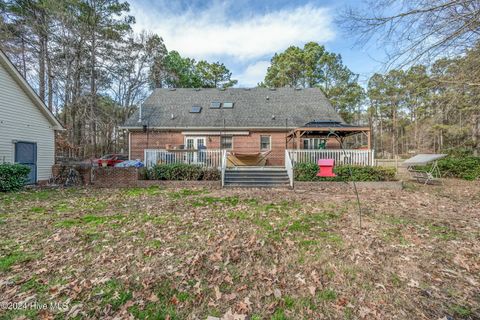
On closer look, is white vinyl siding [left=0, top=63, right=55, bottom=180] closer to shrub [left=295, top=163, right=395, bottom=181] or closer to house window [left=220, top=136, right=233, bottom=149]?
house window [left=220, top=136, right=233, bottom=149]

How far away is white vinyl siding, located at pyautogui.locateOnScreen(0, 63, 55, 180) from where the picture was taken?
9625mm

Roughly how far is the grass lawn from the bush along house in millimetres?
5142

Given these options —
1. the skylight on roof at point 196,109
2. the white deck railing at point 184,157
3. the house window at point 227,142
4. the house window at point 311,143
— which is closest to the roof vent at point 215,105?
the skylight on roof at point 196,109

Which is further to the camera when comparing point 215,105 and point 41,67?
point 41,67

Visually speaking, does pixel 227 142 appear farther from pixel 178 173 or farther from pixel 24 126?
pixel 24 126

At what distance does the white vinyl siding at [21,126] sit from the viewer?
9625 mm

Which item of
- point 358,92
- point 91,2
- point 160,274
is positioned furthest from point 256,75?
point 160,274

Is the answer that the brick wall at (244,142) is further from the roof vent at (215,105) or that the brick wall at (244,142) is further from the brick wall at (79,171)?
the brick wall at (79,171)

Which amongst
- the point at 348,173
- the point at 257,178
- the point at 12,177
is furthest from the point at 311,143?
the point at 12,177

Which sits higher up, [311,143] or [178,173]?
[311,143]

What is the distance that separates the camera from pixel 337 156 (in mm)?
11117

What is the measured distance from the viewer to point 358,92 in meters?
28.9

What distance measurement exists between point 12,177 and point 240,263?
34.6ft

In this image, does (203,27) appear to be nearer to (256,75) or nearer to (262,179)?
(262,179)
